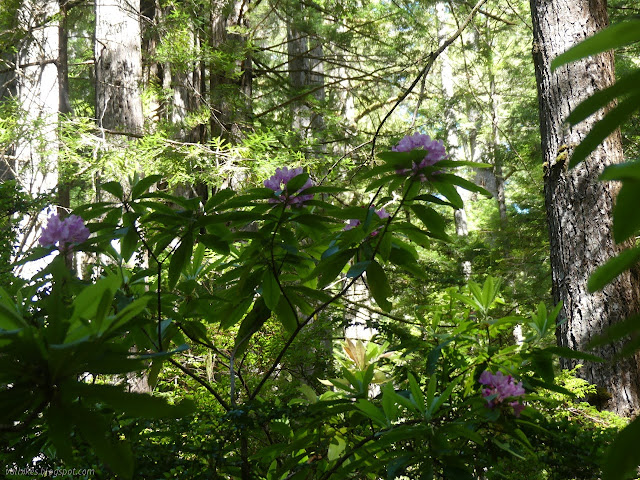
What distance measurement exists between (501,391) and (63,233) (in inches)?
46.6

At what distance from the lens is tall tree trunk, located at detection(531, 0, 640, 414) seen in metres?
3.10

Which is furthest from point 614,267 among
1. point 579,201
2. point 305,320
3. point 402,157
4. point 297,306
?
point 579,201

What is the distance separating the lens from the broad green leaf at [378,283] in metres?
1.51

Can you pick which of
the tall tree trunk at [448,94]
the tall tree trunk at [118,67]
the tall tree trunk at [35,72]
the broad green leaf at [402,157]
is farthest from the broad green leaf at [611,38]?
the tall tree trunk at [448,94]

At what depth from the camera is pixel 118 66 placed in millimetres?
5617

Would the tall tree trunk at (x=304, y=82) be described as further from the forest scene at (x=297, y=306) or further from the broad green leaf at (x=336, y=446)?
the broad green leaf at (x=336, y=446)

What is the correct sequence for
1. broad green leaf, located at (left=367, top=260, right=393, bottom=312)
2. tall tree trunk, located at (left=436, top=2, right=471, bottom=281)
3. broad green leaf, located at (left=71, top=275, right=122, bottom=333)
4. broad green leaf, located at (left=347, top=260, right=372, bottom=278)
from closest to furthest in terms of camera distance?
broad green leaf, located at (left=71, top=275, right=122, bottom=333)
broad green leaf, located at (left=347, top=260, right=372, bottom=278)
broad green leaf, located at (left=367, top=260, right=393, bottom=312)
tall tree trunk, located at (left=436, top=2, right=471, bottom=281)

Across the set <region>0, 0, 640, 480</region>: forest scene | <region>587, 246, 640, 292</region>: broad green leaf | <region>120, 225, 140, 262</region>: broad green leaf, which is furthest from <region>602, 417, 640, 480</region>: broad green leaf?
<region>120, 225, 140, 262</region>: broad green leaf

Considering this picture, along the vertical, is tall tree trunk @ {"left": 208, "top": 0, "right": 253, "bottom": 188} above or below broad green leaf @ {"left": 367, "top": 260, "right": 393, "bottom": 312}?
above

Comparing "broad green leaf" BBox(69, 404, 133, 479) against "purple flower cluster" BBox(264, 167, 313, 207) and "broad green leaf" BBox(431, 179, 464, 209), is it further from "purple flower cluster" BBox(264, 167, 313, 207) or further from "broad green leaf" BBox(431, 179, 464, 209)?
"broad green leaf" BBox(431, 179, 464, 209)

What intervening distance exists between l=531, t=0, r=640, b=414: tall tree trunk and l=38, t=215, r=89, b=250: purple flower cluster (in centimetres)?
268

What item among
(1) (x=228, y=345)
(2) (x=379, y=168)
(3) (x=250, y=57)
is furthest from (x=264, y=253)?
(3) (x=250, y=57)

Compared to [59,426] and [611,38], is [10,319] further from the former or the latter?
[611,38]

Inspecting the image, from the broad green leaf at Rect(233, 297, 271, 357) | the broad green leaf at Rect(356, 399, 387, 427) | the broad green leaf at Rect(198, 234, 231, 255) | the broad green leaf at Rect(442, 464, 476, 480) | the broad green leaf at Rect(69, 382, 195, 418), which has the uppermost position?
the broad green leaf at Rect(198, 234, 231, 255)
